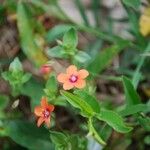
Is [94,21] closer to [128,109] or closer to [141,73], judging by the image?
[141,73]

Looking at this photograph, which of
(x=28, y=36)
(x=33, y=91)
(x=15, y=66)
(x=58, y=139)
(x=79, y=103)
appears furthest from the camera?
(x=28, y=36)

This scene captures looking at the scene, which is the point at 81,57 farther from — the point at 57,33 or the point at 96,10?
the point at 96,10

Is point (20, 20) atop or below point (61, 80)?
below

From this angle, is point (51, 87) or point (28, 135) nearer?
point (51, 87)

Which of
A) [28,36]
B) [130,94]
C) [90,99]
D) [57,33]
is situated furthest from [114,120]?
[28,36]

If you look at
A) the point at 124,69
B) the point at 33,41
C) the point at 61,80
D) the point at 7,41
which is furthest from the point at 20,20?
the point at 61,80

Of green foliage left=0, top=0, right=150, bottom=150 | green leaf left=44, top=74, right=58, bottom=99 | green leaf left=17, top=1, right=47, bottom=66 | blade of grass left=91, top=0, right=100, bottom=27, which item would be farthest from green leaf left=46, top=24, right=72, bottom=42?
green leaf left=44, top=74, right=58, bottom=99

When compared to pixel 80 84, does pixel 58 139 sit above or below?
below
